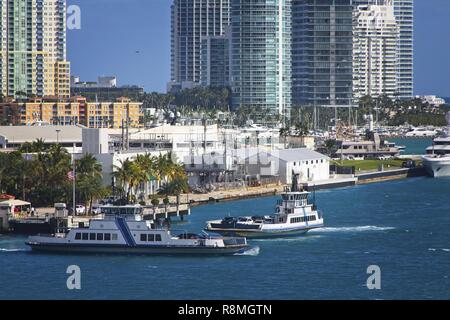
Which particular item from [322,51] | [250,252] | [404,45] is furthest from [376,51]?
[250,252]

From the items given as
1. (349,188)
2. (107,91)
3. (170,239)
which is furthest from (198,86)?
(170,239)

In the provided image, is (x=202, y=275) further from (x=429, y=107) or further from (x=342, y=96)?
(x=429, y=107)

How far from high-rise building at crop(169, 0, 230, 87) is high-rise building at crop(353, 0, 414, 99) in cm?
1844

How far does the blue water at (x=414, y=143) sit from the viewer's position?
4390 inches

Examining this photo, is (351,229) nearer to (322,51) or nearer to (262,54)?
(262,54)

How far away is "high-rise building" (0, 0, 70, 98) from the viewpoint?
126812 mm

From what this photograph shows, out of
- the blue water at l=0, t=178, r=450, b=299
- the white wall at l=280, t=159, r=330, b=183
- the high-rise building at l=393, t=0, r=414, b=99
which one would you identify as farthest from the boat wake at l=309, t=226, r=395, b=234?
the high-rise building at l=393, t=0, r=414, b=99

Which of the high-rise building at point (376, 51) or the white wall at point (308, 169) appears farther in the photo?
the high-rise building at point (376, 51)

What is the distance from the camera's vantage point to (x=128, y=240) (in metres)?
37.3

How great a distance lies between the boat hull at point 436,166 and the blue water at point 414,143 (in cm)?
2626

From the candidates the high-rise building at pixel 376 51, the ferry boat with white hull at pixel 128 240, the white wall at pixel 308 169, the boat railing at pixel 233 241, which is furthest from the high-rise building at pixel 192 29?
the boat railing at pixel 233 241

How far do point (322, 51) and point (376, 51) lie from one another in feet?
132
